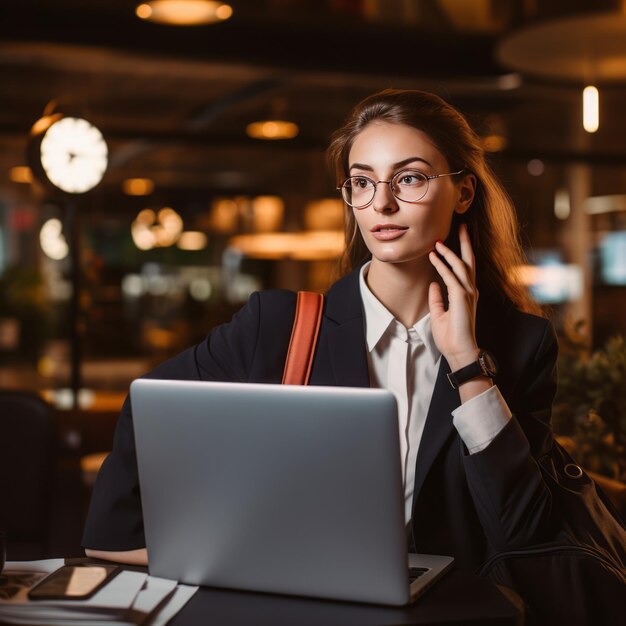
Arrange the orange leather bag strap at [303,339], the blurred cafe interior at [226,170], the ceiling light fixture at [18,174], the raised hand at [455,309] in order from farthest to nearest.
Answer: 1. the ceiling light fixture at [18,174]
2. the blurred cafe interior at [226,170]
3. the orange leather bag strap at [303,339]
4. the raised hand at [455,309]

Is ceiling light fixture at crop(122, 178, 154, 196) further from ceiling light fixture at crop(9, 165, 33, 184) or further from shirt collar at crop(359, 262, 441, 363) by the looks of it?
shirt collar at crop(359, 262, 441, 363)

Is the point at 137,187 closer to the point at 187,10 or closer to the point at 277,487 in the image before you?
the point at 187,10

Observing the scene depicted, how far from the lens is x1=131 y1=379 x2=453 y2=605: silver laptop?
124 cm

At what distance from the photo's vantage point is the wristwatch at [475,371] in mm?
1700

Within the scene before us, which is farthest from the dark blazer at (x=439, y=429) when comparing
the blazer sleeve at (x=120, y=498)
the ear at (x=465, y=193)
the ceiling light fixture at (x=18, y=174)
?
the ceiling light fixture at (x=18, y=174)

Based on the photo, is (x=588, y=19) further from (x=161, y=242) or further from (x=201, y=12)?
(x=161, y=242)

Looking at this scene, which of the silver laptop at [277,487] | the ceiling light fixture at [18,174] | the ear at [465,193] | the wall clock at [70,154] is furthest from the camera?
the ceiling light fixture at [18,174]

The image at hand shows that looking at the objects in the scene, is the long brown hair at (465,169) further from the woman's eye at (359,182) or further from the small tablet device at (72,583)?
the small tablet device at (72,583)

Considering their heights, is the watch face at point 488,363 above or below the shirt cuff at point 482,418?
above

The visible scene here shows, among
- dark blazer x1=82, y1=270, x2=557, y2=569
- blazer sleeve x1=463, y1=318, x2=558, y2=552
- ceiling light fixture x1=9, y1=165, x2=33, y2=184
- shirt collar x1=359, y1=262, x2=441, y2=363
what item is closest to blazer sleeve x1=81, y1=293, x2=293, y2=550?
dark blazer x1=82, y1=270, x2=557, y2=569

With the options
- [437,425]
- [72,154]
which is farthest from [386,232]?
[72,154]

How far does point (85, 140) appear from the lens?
5164mm

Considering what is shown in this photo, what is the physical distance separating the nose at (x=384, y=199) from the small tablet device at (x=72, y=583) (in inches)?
32.0

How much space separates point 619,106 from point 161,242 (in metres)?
6.57
